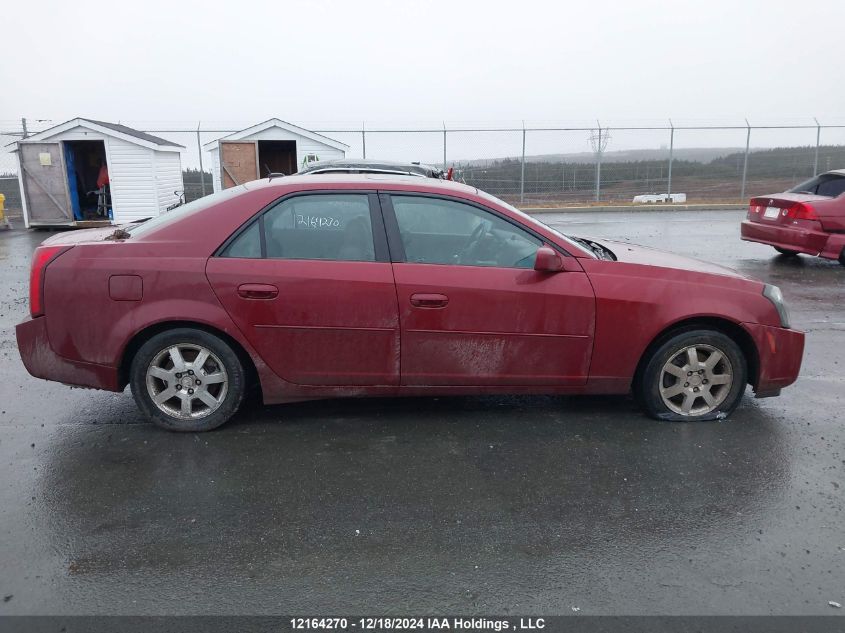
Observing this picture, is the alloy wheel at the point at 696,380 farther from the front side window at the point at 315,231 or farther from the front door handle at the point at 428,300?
the front side window at the point at 315,231

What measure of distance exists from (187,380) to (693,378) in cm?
327

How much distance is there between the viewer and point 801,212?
34.5 ft

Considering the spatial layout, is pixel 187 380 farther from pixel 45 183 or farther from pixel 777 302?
pixel 45 183

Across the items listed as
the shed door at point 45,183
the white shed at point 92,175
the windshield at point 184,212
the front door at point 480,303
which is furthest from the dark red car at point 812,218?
the shed door at point 45,183

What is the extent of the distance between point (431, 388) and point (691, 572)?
1.92m

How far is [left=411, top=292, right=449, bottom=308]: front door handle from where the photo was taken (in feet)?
13.8

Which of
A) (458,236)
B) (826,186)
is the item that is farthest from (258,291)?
(826,186)

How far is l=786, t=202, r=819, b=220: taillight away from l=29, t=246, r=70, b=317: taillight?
10240 mm

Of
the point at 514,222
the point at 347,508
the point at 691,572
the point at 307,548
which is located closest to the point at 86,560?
the point at 307,548

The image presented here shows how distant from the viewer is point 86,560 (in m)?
3.03

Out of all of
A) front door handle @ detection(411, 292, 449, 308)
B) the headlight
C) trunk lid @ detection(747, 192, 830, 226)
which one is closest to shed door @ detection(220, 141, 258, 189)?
trunk lid @ detection(747, 192, 830, 226)

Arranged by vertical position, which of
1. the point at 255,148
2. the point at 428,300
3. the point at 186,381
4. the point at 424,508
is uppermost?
the point at 255,148

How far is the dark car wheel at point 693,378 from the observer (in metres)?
4.41

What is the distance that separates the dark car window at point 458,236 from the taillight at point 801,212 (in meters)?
8.02
